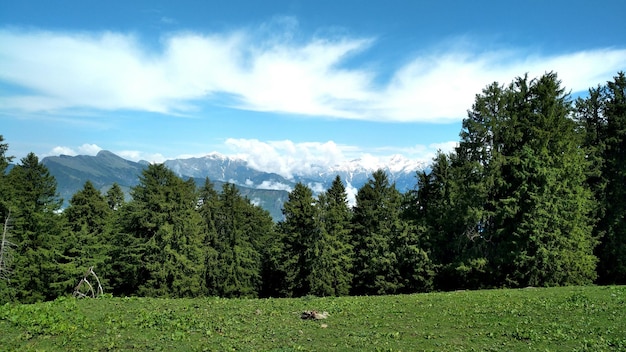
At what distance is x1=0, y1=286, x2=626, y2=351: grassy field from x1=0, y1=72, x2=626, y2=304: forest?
1305 cm

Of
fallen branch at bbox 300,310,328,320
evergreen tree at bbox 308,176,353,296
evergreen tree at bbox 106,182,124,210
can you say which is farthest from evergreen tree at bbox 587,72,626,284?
evergreen tree at bbox 106,182,124,210

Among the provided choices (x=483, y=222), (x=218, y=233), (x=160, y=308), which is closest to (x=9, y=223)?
(x=218, y=233)

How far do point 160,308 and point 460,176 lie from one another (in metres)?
28.8

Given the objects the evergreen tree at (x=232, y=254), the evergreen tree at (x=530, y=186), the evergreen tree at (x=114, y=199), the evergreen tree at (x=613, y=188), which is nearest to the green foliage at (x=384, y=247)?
the evergreen tree at (x=530, y=186)

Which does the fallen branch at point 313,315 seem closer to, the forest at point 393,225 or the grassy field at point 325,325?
the grassy field at point 325,325

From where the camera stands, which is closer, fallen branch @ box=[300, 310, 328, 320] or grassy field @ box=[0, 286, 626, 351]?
grassy field @ box=[0, 286, 626, 351]

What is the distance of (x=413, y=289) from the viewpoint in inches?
1687

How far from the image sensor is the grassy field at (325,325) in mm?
13781

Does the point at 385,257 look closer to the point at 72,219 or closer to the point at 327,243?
the point at 327,243

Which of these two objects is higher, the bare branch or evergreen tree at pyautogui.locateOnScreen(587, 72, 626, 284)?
evergreen tree at pyautogui.locateOnScreen(587, 72, 626, 284)

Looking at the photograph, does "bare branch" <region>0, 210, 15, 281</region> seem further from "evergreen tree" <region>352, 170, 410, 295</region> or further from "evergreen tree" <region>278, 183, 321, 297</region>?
"evergreen tree" <region>352, 170, 410, 295</region>

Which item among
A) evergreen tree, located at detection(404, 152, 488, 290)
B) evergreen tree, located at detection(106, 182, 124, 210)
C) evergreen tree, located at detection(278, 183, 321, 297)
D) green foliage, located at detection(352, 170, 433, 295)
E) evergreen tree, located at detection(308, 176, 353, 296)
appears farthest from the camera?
evergreen tree, located at detection(106, 182, 124, 210)

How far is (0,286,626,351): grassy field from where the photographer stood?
1378cm

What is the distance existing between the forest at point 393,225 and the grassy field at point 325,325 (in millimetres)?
13054
